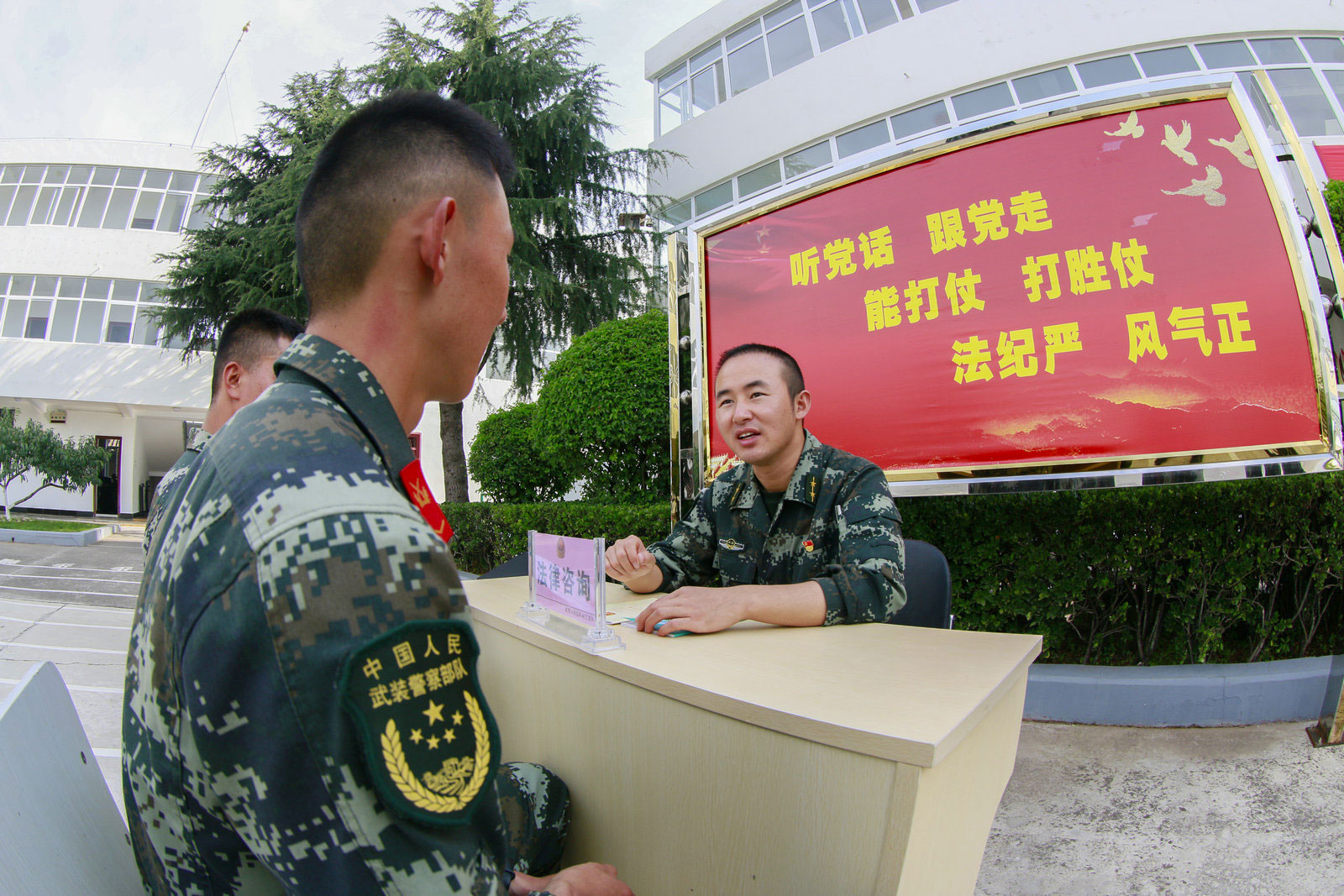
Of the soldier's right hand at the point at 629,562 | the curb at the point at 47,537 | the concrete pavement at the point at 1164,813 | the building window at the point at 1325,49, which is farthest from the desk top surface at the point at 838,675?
the curb at the point at 47,537

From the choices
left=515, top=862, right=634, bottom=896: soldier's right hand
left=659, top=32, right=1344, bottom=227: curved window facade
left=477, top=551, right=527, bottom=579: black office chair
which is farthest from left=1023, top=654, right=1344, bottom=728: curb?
left=659, top=32, right=1344, bottom=227: curved window facade

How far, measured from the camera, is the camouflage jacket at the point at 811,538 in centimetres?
163

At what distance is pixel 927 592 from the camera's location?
6.70ft

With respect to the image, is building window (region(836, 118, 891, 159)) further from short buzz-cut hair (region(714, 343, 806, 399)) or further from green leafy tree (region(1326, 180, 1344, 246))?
short buzz-cut hair (region(714, 343, 806, 399))

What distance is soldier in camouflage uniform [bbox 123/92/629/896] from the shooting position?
57cm

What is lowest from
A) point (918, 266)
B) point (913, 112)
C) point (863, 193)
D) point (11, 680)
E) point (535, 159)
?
point (11, 680)

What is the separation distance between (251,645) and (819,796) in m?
0.71

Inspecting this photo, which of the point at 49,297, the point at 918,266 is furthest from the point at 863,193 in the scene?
the point at 49,297

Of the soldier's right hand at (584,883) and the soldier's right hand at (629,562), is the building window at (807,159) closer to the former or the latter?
the soldier's right hand at (629,562)

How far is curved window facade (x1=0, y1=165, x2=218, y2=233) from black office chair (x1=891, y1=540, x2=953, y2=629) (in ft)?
69.8

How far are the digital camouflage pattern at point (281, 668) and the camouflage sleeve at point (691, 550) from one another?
1488 mm

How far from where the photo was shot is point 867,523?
1.81 m

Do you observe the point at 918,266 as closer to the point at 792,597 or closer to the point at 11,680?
the point at 792,597

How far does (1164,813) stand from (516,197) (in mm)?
8794
